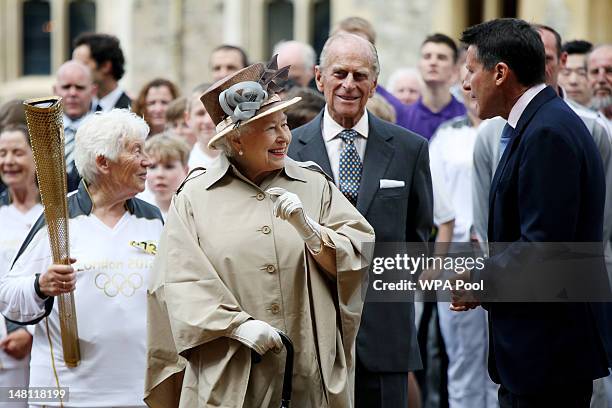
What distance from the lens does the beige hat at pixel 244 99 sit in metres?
5.93

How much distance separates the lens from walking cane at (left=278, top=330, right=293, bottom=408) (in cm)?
575

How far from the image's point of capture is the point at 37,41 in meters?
29.7

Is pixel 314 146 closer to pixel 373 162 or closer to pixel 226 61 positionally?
pixel 373 162

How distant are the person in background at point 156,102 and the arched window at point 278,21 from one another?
1452cm

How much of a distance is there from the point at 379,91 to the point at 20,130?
11.7ft

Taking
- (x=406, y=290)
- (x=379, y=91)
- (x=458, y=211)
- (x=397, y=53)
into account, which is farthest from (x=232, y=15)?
(x=406, y=290)

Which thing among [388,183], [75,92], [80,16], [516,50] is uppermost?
[80,16]

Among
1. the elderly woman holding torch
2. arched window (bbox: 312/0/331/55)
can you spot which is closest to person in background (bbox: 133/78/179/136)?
the elderly woman holding torch

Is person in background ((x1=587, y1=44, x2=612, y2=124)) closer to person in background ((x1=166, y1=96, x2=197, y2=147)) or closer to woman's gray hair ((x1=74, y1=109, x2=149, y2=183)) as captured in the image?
person in background ((x1=166, y1=96, x2=197, y2=147))

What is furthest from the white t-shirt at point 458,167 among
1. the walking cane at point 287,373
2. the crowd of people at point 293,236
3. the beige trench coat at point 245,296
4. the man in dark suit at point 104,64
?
the walking cane at point 287,373

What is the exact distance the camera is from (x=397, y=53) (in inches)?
771

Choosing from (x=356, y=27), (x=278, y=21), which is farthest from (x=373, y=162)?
(x=278, y=21)

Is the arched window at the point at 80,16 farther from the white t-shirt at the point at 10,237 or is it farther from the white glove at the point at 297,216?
the white glove at the point at 297,216

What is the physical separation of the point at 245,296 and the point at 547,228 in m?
1.31
